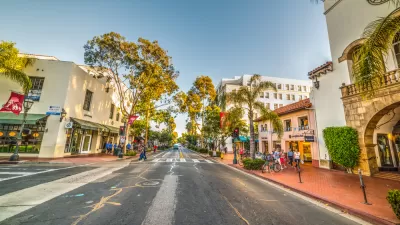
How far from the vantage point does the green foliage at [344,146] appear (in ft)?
38.0

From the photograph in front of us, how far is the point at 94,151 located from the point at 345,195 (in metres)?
26.2

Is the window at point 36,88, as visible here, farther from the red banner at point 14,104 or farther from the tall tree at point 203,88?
the tall tree at point 203,88

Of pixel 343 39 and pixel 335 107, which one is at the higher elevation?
pixel 343 39

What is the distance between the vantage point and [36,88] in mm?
17188

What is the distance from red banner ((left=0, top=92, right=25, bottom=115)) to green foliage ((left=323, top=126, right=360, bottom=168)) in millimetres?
27091

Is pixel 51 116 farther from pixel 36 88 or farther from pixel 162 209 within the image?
pixel 162 209

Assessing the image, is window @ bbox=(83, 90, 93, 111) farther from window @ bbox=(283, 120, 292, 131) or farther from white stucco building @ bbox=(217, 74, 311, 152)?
white stucco building @ bbox=(217, 74, 311, 152)

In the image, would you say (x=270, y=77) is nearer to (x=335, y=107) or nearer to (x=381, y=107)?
(x=335, y=107)

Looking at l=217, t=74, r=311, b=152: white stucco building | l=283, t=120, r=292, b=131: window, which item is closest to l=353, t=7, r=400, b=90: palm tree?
l=283, t=120, r=292, b=131: window

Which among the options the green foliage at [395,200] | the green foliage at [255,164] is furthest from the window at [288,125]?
the green foliage at [395,200]

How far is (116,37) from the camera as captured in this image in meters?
18.5

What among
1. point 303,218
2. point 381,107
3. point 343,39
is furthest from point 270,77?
point 303,218

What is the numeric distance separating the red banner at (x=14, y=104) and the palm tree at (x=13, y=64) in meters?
1.55

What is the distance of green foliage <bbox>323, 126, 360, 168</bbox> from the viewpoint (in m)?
11.6
